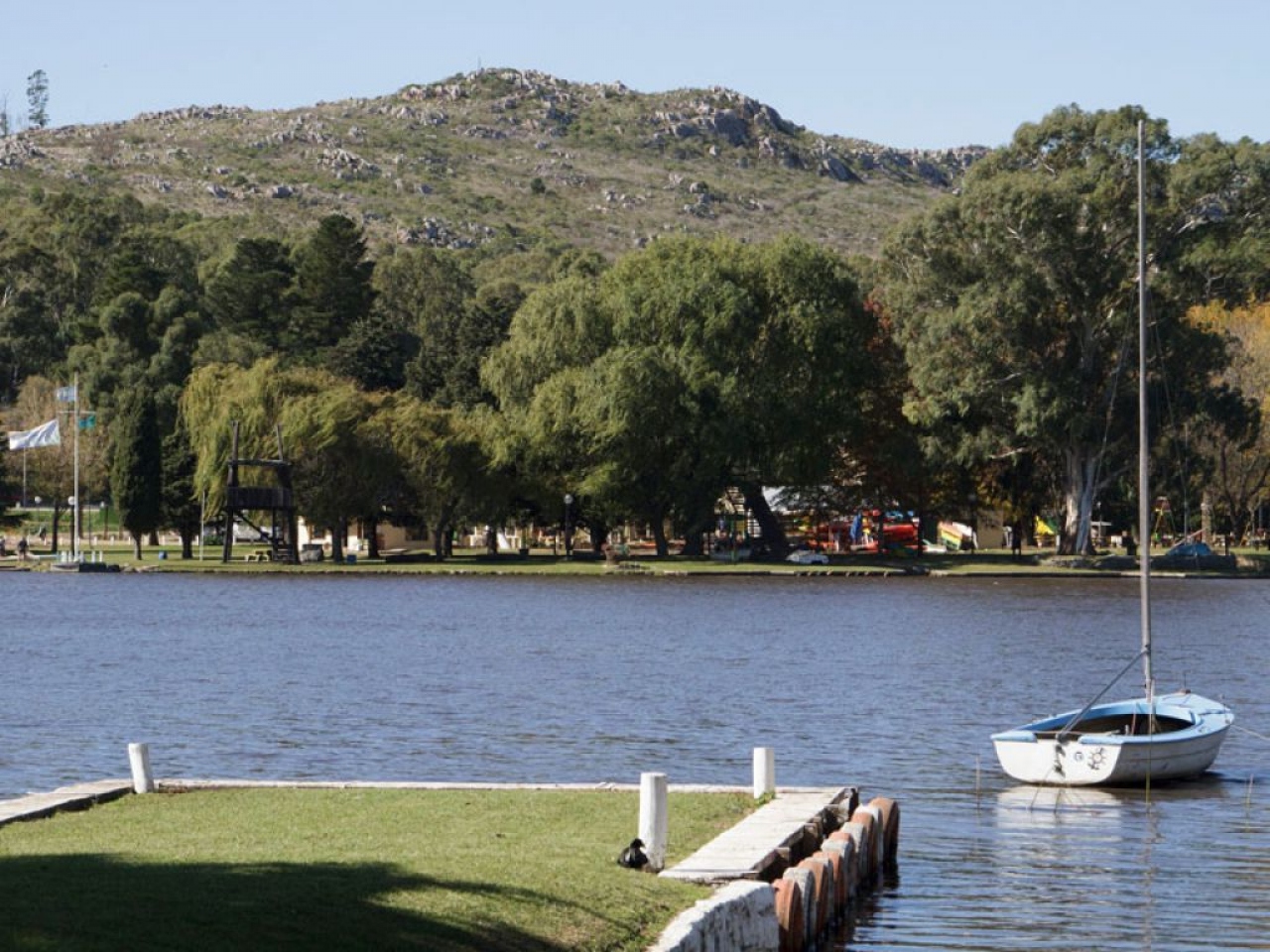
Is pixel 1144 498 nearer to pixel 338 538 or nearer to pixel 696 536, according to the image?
pixel 696 536

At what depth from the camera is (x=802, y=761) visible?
33.6 meters

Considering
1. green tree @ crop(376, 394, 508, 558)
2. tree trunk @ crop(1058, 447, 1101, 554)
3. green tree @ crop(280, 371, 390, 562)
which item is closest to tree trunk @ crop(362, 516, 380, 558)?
green tree @ crop(280, 371, 390, 562)

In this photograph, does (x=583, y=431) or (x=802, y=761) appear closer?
(x=802, y=761)

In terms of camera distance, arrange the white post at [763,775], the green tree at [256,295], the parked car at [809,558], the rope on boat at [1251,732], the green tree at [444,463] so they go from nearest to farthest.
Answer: the white post at [763,775]
the rope on boat at [1251,732]
the green tree at [444,463]
the parked car at [809,558]
the green tree at [256,295]

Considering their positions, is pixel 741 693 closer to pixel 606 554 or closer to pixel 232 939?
pixel 232 939

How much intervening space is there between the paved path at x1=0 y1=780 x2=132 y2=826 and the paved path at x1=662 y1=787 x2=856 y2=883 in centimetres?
679

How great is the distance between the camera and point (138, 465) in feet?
365

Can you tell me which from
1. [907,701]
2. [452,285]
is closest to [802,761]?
[907,701]

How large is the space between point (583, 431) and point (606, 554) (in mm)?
8196

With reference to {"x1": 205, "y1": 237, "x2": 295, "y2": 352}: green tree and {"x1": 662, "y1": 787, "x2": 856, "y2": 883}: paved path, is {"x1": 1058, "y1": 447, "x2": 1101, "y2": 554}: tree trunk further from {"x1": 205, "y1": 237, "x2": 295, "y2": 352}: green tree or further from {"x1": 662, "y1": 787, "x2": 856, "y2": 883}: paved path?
{"x1": 662, "y1": 787, "x2": 856, "y2": 883}: paved path

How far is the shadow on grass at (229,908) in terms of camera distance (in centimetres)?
1297


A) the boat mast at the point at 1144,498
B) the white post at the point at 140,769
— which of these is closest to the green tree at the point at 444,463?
the boat mast at the point at 1144,498

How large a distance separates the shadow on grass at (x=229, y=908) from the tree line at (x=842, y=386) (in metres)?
80.7

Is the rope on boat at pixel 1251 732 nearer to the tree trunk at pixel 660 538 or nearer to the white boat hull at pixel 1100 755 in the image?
the white boat hull at pixel 1100 755
